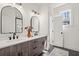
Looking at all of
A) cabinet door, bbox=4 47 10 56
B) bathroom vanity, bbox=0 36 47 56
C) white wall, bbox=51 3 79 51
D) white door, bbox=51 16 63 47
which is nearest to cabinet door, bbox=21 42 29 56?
bathroom vanity, bbox=0 36 47 56

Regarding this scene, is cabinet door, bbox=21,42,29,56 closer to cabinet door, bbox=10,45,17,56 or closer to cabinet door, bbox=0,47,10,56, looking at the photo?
cabinet door, bbox=10,45,17,56

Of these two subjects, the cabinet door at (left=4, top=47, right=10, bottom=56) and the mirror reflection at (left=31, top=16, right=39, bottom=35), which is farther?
the mirror reflection at (left=31, top=16, right=39, bottom=35)

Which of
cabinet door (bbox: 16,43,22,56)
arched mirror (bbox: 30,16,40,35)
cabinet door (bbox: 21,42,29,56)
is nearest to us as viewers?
cabinet door (bbox: 16,43,22,56)

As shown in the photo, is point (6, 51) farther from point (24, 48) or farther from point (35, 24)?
point (35, 24)

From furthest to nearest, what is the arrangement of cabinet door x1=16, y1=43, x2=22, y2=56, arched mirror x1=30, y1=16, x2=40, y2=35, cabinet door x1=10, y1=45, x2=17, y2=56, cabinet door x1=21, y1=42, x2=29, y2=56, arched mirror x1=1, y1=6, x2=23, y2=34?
arched mirror x1=30, y1=16, x2=40, y2=35 → arched mirror x1=1, y1=6, x2=23, y2=34 → cabinet door x1=21, y1=42, x2=29, y2=56 → cabinet door x1=16, y1=43, x2=22, y2=56 → cabinet door x1=10, y1=45, x2=17, y2=56

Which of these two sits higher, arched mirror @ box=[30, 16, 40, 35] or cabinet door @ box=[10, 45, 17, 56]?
arched mirror @ box=[30, 16, 40, 35]

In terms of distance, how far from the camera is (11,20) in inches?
76.7

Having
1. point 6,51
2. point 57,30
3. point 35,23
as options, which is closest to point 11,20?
point 35,23

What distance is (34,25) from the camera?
2.23 m

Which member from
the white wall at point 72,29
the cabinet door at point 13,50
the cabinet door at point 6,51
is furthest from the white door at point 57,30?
the cabinet door at point 6,51

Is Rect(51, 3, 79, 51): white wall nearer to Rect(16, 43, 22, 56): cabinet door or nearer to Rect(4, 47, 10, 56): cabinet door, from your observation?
Rect(16, 43, 22, 56): cabinet door

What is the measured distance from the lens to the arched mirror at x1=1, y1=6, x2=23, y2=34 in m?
1.84

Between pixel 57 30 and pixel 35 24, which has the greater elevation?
pixel 35 24

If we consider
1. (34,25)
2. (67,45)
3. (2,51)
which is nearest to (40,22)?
(34,25)
